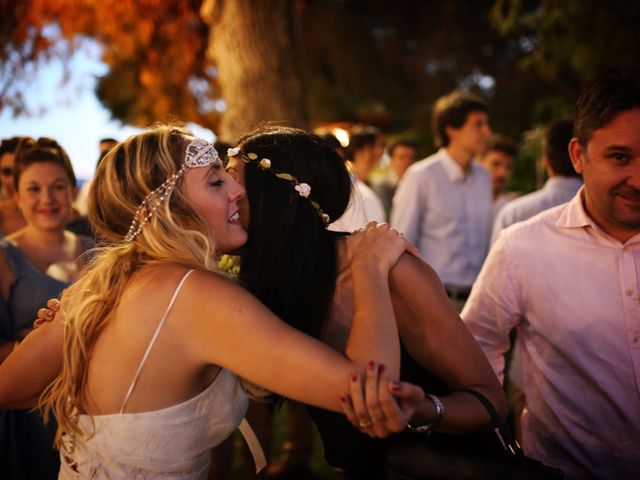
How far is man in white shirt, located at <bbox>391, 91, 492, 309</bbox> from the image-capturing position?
5609mm

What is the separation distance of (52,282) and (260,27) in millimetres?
4473

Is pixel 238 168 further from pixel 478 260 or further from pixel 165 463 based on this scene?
pixel 478 260

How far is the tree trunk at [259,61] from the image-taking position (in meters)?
7.32

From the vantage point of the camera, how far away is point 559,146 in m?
4.68

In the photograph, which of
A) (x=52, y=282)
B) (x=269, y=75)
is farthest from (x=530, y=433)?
(x=269, y=75)

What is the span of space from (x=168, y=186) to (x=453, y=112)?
4.20 m

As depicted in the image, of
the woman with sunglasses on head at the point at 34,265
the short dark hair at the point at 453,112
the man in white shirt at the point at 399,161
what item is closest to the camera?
the woman with sunglasses on head at the point at 34,265

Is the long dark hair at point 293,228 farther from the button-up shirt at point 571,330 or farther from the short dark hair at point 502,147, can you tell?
the short dark hair at point 502,147

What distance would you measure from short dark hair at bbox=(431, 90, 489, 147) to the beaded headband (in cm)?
401

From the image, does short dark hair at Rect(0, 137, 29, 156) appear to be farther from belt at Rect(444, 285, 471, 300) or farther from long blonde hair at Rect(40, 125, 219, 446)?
belt at Rect(444, 285, 471, 300)

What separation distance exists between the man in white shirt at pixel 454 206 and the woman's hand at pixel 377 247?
3356 mm

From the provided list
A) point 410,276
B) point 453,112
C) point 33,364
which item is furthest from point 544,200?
point 33,364

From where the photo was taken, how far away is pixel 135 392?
6.66ft

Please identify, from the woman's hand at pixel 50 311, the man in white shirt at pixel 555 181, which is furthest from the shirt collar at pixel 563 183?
A: the woman's hand at pixel 50 311
